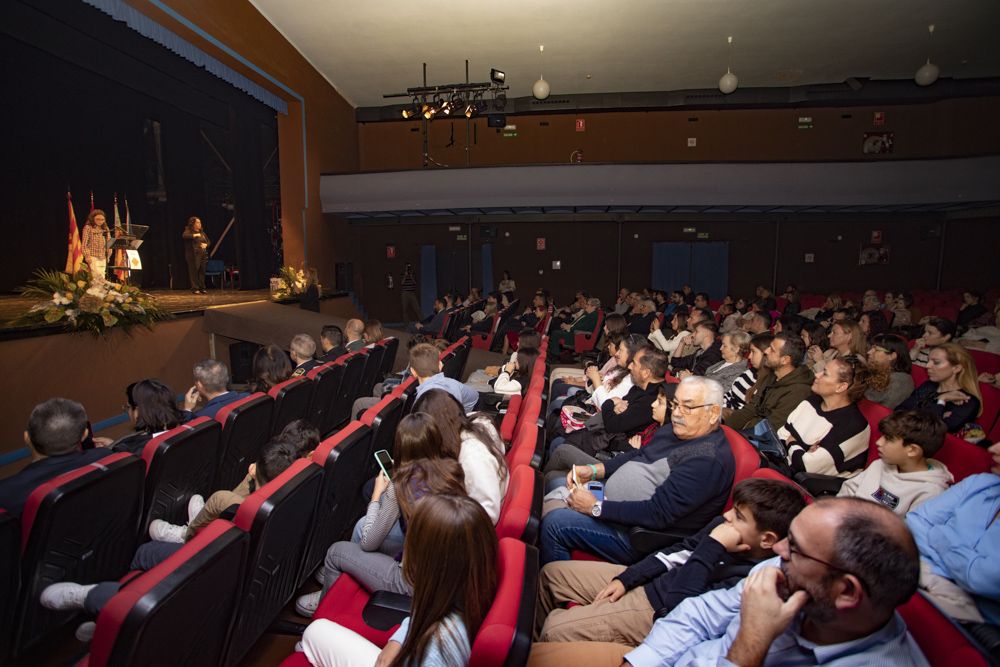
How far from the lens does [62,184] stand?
803cm

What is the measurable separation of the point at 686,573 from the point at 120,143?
1060 centimetres

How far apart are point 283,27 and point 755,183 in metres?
9.27

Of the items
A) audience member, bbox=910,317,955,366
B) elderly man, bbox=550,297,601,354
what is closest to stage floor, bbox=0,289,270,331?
elderly man, bbox=550,297,601,354

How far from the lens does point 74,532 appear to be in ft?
6.45

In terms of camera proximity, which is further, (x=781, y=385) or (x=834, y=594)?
(x=781, y=385)

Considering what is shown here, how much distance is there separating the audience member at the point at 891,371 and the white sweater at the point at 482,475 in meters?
2.77

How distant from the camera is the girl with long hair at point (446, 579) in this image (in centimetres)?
127

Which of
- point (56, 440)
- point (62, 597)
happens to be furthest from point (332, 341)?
point (62, 597)

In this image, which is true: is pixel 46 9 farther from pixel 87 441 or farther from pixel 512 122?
pixel 512 122

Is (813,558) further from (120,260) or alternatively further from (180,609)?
(120,260)

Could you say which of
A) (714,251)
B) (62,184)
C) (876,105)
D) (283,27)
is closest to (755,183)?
(714,251)

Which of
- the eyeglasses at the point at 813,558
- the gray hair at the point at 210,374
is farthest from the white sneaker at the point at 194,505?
the eyeglasses at the point at 813,558

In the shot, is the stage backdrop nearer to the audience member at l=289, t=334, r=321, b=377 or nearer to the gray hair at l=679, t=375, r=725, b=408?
the audience member at l=289, t=334, r=321, b=377

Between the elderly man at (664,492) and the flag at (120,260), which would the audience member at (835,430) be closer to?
the elderly man at (664,492)
